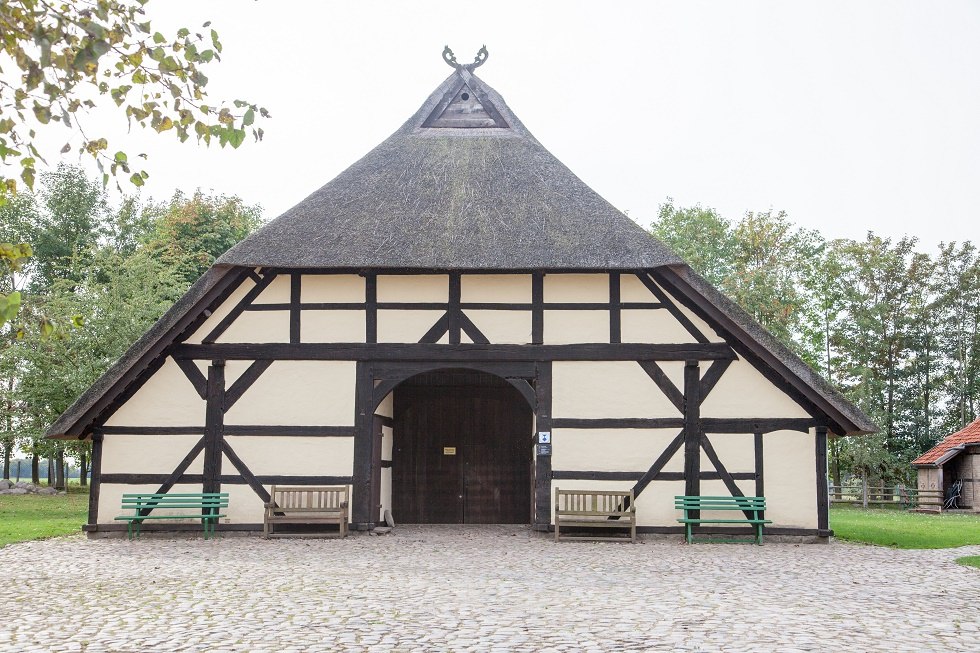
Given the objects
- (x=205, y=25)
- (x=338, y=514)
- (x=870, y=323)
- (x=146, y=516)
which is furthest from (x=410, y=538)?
(x=870, y=323)

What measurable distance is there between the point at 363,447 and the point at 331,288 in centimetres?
241

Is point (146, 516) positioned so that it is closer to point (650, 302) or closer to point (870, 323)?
point (650, 302)

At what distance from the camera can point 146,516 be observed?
1349cm

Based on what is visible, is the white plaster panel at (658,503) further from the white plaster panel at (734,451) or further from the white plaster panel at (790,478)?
the white plaster panel at (790,478)

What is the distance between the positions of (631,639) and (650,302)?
8.34 metres

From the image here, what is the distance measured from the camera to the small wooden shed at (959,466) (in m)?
28.0

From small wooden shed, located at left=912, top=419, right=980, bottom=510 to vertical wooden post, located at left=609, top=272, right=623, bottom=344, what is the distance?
60.8 feet

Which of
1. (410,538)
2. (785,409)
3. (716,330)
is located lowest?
(410,538)

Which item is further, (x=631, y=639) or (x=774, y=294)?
(x=774, y=294)

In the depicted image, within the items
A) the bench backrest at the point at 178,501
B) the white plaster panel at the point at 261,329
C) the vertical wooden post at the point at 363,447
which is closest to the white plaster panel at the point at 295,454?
the vertical wooden post at the point at 363,447

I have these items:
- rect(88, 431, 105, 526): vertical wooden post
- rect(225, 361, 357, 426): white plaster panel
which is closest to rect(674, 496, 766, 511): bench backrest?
rect(225, 361, 357, 426): white plaster panel

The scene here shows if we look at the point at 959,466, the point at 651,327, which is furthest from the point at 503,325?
the point at 959,466

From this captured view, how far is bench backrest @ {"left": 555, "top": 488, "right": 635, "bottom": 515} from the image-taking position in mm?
13188

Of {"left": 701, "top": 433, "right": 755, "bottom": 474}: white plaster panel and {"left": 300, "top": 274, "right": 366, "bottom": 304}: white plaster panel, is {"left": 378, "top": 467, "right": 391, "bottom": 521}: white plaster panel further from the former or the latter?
{"left": 701, "top": 433, "right": 755, "bottom": 474}: white plaster panel
